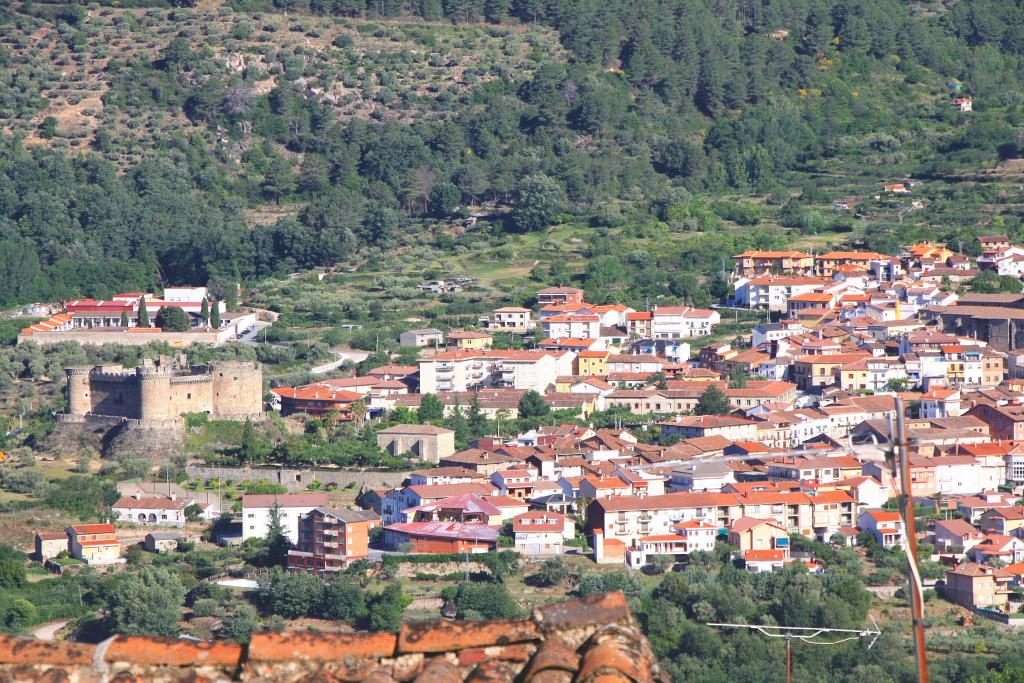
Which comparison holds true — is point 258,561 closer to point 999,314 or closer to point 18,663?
point 999,314

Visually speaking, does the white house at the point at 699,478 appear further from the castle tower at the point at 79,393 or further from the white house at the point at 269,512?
the castle tower at the point at 79,393

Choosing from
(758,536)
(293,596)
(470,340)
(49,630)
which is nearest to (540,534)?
(758,536)

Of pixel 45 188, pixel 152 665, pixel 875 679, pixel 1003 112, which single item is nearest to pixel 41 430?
pixel 875 679

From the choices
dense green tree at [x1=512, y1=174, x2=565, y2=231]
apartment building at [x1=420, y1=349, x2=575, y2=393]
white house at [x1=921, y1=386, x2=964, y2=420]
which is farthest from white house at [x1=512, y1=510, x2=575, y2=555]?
dense green tree at [x1=512, y1=174, x2=565, y2=231]

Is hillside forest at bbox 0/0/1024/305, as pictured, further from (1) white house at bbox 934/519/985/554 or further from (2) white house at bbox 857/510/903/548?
(1) white house at bbox 934/519/985/554

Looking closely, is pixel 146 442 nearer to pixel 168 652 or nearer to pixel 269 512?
pixel 269 512

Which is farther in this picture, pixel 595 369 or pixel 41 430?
pixel 595 369
